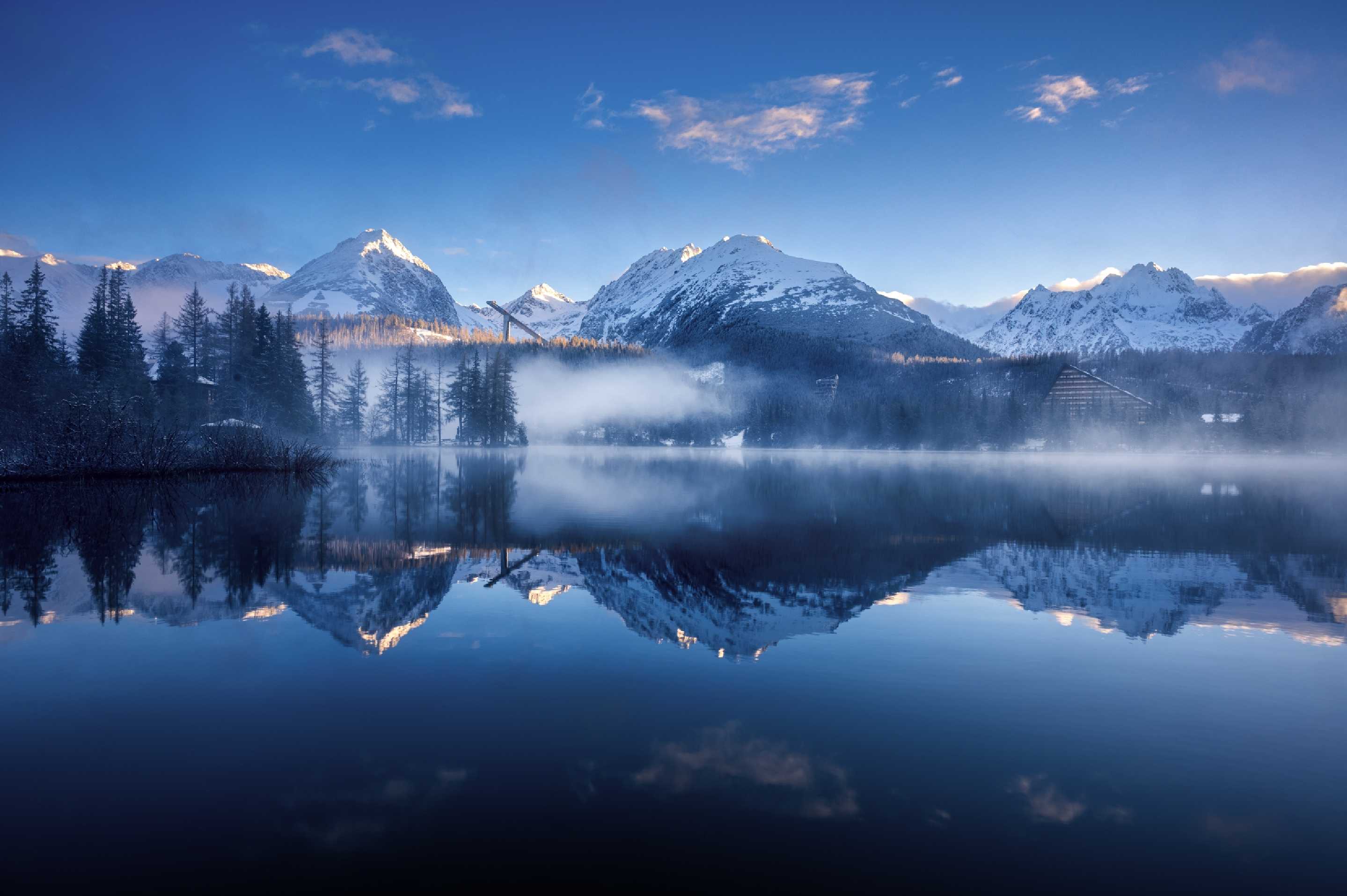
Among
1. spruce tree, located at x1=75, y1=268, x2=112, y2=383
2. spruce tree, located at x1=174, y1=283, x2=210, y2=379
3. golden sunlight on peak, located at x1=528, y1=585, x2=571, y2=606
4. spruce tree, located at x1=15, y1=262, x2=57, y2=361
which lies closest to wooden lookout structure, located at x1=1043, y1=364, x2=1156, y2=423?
spruce tree, located at x1=174, y1=283, x2=210, y2=379

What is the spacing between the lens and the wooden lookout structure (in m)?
164

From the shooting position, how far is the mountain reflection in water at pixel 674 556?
14359mm

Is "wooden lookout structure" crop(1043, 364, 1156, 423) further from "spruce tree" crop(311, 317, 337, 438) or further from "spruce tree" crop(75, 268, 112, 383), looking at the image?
"spruce tree" crop(75, 268, 112, 383)

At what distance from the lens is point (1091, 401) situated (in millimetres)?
172000

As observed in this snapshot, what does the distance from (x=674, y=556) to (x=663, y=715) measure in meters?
11.3

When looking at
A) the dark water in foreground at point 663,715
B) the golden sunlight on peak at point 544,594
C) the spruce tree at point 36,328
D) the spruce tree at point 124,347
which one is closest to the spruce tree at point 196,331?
the spruce tree at point 124,347

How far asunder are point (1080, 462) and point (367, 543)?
102963mm

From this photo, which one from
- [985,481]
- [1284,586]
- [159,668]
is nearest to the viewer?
[159,668]

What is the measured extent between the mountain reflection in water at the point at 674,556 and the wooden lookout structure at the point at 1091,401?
137 m

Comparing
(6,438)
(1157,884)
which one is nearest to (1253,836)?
(1157,884)

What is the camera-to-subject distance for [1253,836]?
663cm

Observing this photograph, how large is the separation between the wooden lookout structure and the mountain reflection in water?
137m

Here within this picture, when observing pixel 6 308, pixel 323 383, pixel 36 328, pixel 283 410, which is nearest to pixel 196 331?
pixel 6 308

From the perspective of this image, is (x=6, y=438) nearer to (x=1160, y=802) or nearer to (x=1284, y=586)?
(x=1160, y=802)
